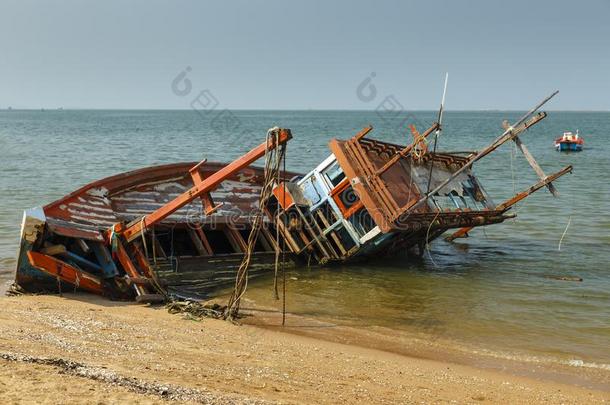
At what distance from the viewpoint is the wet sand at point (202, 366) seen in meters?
5.84

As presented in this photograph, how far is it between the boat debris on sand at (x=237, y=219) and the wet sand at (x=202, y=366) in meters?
0.96

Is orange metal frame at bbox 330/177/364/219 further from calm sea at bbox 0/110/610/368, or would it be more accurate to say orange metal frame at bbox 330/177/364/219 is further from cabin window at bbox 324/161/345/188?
calm sea at bbox 0/110/610/368

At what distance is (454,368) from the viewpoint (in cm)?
892

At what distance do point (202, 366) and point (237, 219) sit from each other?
8.50 m

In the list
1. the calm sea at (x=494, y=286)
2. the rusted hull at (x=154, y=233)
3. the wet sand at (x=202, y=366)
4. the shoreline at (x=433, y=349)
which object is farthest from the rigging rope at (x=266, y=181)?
the rusted hull at (x=154, y=233)

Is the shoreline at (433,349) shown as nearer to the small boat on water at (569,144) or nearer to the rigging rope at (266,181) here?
the rigging rope at (266,181)

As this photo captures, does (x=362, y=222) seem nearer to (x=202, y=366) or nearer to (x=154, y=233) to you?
(x=154, y=233)

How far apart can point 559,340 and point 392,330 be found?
2.88 metres

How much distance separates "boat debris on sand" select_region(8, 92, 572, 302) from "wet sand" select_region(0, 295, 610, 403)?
0.96 meters

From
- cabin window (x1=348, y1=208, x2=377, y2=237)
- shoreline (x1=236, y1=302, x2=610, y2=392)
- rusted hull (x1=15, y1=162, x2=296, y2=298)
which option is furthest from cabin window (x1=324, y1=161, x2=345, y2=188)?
shoreline (x1=236, y1=302, x2=610, y2=392)

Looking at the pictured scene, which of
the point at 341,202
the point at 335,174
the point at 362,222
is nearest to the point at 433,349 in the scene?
the point at 362,222

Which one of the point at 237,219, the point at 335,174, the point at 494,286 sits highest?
the point at 335,174

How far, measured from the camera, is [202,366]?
284 inches

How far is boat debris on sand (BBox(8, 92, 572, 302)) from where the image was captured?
11102 mm
